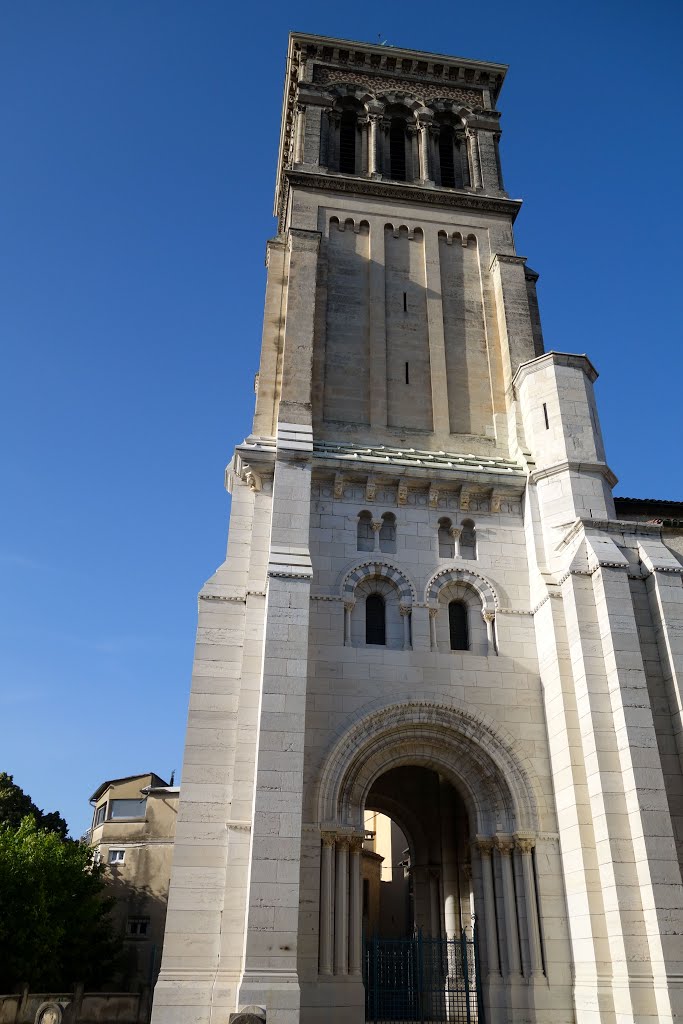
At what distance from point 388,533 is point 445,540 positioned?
4.99ft

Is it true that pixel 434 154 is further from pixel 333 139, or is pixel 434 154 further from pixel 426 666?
pixel 426 666

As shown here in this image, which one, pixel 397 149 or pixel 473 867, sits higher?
pixel 397 149

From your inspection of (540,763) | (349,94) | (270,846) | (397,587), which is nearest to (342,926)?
(270,846)

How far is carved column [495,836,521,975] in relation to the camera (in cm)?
1652

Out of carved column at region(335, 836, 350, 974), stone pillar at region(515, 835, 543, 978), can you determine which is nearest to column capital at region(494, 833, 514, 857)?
stone pillar at region(515, 835, 543, 978)

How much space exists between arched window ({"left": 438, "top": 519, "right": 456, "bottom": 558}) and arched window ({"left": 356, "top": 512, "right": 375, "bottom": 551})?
178 centimetres

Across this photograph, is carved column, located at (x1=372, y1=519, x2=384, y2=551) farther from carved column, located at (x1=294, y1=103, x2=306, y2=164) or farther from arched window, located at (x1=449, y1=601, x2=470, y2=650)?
carved column, located at (x1=294, y1=103, x2=306, y2=164)

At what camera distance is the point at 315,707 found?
18141mm

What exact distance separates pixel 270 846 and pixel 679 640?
9684 mm

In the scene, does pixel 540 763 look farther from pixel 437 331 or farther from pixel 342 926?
pixel 437 331

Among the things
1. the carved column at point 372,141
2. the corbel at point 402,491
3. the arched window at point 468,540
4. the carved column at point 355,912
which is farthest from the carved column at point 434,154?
the carved column at point 355,912

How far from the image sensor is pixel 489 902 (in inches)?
687

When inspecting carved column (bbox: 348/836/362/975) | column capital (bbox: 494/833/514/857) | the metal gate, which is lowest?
the metal gate

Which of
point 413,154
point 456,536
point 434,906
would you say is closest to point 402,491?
point 456,536
